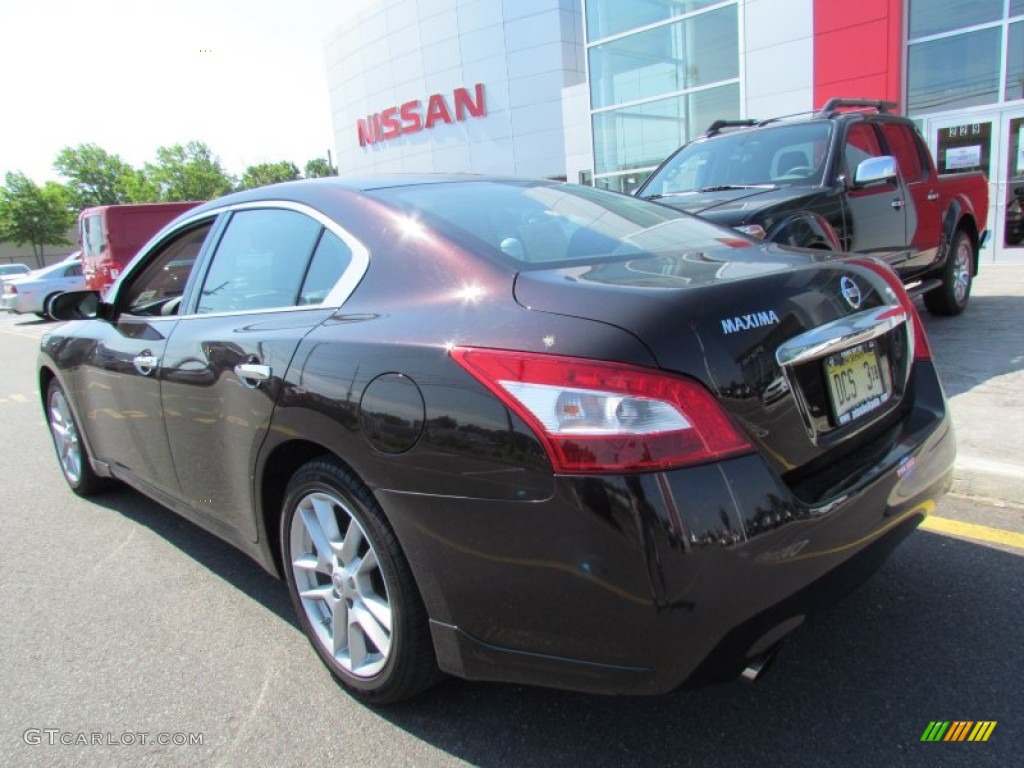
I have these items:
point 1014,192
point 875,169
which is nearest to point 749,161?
point 875,169

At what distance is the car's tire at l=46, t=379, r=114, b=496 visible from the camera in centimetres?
442

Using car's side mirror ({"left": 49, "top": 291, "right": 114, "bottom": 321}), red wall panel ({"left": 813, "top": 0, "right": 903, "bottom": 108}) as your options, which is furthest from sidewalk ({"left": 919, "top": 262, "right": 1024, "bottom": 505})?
red wall panel ({"left": 813, "top": 0, "right": 903, "bottom": 108})

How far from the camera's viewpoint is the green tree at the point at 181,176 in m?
67.3

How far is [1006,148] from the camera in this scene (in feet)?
36.7

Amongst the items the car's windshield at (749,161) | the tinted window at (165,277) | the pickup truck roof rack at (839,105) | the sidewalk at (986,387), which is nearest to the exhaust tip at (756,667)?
the sidewalk at (986,387)

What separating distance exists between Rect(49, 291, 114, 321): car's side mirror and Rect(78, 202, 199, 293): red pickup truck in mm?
10163

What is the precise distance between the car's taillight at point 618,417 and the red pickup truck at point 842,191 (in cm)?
322

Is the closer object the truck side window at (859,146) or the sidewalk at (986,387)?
the sidewalk at (986,387)

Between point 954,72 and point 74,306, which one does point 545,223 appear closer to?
point 74,306

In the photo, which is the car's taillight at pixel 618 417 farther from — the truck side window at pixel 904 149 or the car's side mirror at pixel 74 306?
the truck side window at pixel 904 149

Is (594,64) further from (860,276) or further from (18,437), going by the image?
(860,276)

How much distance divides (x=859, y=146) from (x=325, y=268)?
17.0ft

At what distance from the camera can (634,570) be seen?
5.36ft

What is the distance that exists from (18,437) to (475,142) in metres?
26.7
